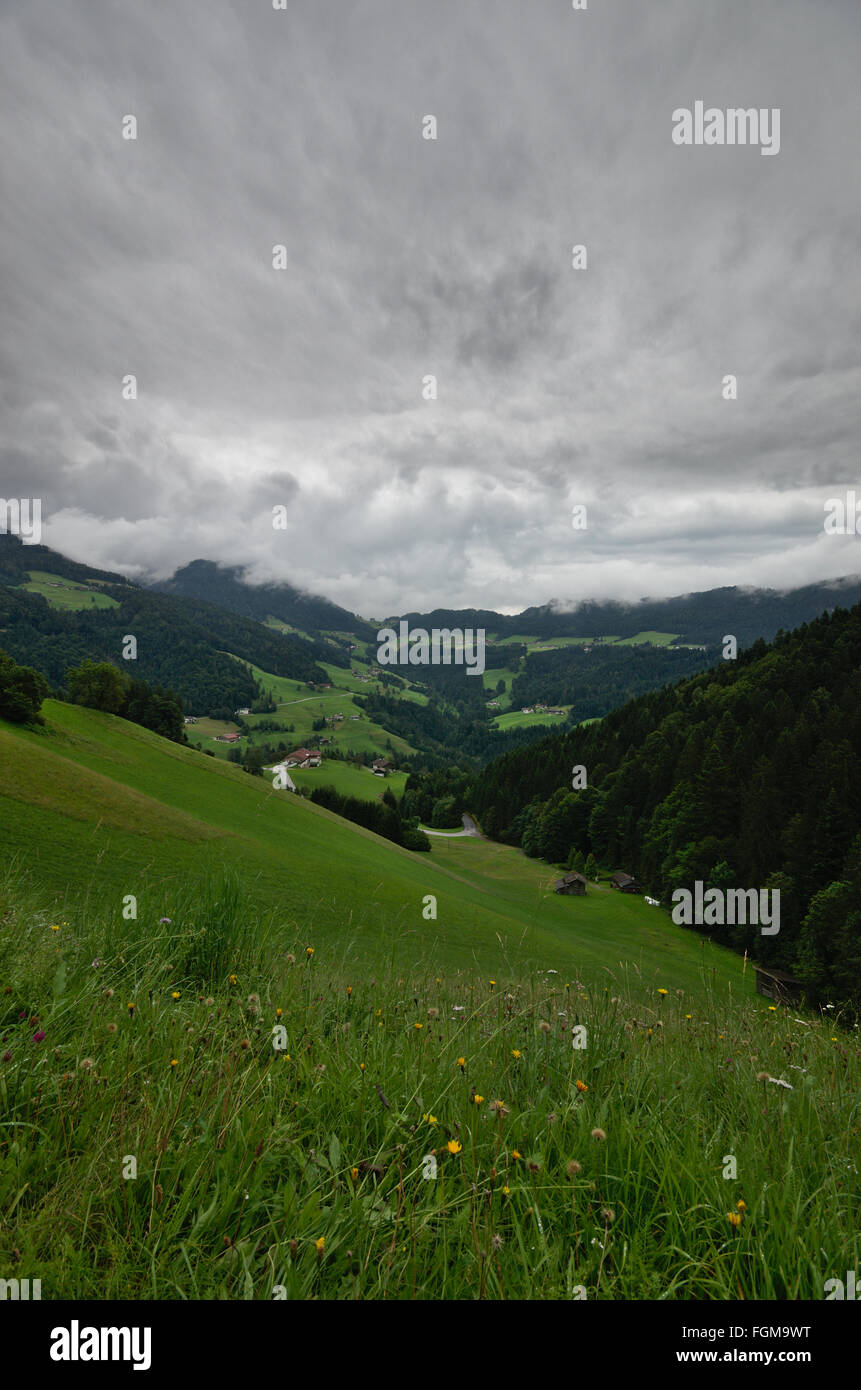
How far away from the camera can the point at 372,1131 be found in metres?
2.63

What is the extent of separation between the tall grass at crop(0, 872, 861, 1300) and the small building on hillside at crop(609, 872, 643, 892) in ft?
275

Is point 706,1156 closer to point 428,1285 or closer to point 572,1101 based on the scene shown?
point 572,1101

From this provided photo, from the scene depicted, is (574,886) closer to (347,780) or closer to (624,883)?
(624,883)

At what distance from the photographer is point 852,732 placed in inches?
2539

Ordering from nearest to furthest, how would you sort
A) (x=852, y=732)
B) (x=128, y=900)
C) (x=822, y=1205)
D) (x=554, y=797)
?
(x=822, y=1205) → (x=128, y=900) → (x=852, y=732) → (x=554, y=797)

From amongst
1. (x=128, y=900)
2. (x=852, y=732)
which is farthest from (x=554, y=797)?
(x=128, y=900)

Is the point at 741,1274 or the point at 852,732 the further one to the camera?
the point at 852,732

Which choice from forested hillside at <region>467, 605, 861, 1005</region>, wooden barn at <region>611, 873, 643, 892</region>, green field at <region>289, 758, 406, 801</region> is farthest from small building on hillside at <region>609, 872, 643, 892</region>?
green field at <region>289, 758, 406, 801</region>

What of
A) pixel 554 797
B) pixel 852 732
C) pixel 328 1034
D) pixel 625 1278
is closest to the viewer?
pixel 625 1278

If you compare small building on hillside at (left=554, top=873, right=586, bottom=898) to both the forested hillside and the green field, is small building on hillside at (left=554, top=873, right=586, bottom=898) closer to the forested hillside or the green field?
the forested hillside

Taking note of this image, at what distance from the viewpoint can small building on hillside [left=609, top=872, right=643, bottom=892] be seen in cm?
7956

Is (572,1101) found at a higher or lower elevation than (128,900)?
lower

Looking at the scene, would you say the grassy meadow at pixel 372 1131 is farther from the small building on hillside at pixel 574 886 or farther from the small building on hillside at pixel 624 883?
the small building on hillside at pixel 624 883
